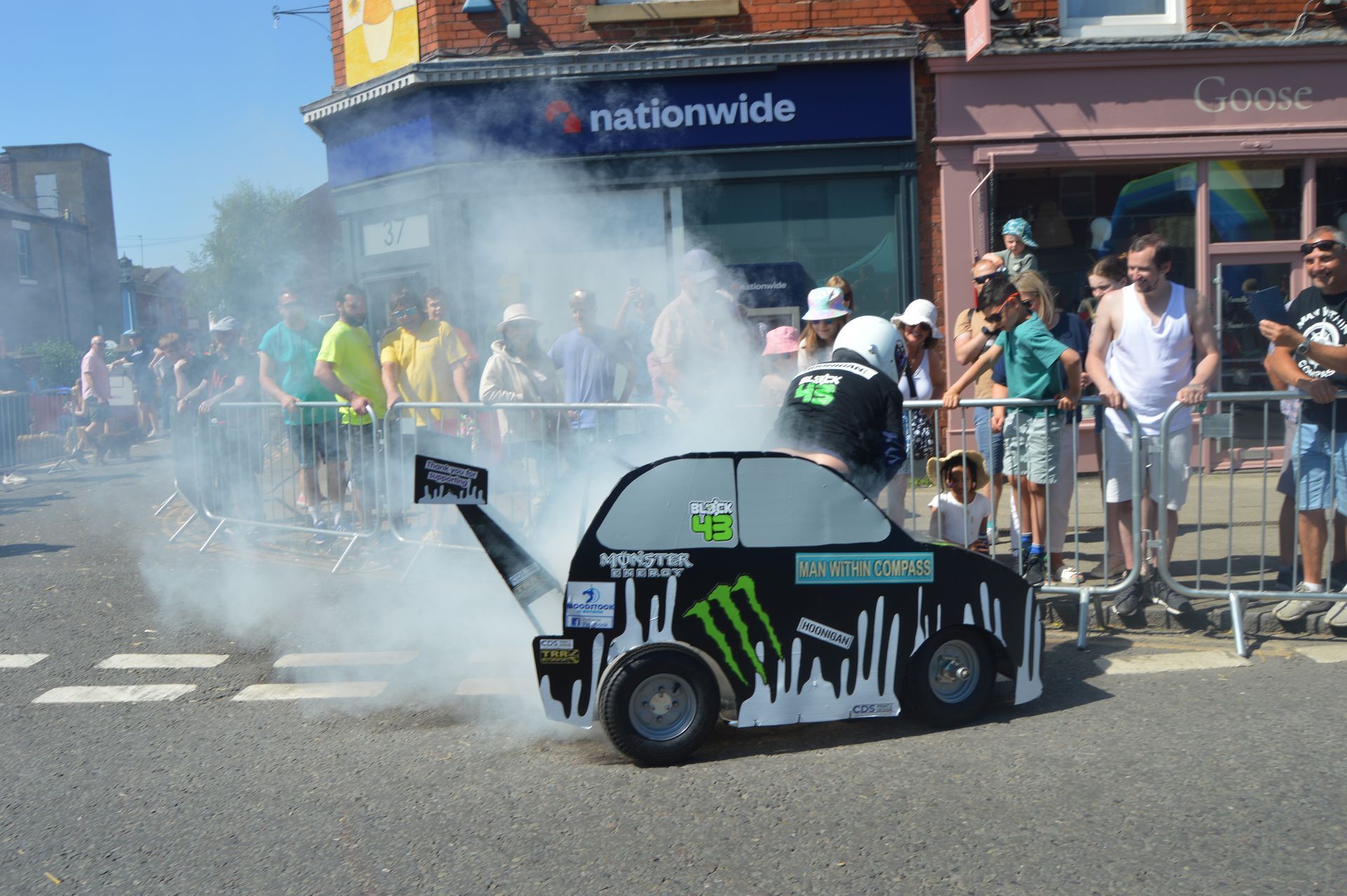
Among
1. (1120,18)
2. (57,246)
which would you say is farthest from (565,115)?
(57,246)

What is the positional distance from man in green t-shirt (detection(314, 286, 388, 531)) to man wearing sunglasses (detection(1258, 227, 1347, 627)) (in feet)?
17.1

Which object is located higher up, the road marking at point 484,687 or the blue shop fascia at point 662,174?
the blue shop fascia at point 662,174

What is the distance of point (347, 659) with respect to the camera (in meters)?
5.50

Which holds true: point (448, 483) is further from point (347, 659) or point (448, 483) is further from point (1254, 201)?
point (1254, 201)

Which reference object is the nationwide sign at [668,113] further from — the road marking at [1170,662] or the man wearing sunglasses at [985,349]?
the road marking at [1170,662]

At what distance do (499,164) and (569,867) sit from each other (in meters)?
8.67

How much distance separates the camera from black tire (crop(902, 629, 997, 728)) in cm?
416

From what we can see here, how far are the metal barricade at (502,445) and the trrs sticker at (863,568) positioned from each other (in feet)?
7.00

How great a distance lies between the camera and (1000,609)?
4254mm

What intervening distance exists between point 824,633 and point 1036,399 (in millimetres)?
2500

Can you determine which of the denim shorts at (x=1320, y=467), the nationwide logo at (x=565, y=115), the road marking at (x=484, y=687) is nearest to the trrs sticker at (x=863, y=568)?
the road marking at (x=484, y=687)

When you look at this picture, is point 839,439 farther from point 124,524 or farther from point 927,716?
point 124,524

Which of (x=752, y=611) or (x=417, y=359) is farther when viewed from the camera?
(x=417, y=359)

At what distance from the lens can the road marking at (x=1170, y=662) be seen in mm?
4934
